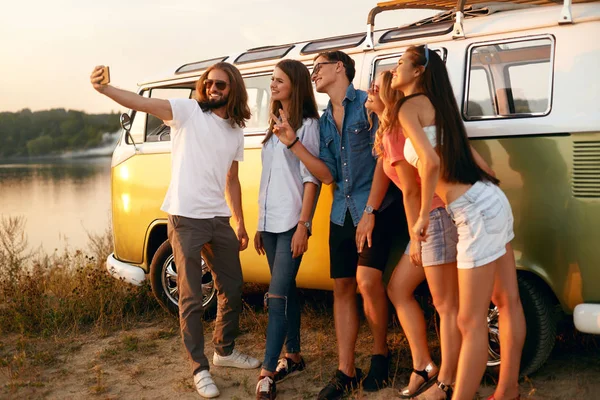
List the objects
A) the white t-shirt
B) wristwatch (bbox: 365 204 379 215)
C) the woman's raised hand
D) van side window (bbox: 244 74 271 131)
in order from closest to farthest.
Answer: the woman's raised hand
wristwatch (bbox: 365 204 379 215)
the white t-shirt
van side window (bbox: 244 74 271 131)

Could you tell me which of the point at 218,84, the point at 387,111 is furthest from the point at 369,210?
the point at 218,84

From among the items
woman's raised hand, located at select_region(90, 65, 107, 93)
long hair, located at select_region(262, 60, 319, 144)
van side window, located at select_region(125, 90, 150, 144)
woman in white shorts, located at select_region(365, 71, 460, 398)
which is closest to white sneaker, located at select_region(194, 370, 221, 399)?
woman in white shorts, located at select_region(365, 71, 460, 398)

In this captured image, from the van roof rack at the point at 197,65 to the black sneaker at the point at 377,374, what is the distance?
300 cm

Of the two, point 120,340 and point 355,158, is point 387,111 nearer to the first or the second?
point 355,158

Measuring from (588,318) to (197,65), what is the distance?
13.0 ft

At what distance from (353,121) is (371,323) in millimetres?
1273

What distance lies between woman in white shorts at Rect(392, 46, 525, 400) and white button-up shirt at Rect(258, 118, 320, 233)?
90 centimetres

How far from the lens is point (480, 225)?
370 centimetres

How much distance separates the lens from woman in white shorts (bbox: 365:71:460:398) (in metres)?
3.95

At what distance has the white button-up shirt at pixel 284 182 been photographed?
4582 mm

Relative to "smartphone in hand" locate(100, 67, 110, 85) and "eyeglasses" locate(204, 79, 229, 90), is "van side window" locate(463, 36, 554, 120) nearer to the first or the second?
"eyeglasses" locate(204, 79, 229, 90)

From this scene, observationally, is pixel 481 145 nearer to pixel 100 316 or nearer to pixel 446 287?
pixel 446 287

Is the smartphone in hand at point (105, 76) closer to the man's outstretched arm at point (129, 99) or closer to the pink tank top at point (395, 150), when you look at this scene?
the man's outstretched arm at point (129, 99)

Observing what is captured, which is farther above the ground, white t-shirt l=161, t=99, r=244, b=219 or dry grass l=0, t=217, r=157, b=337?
white t-shirt l=161, t=99, r=244, b=219
